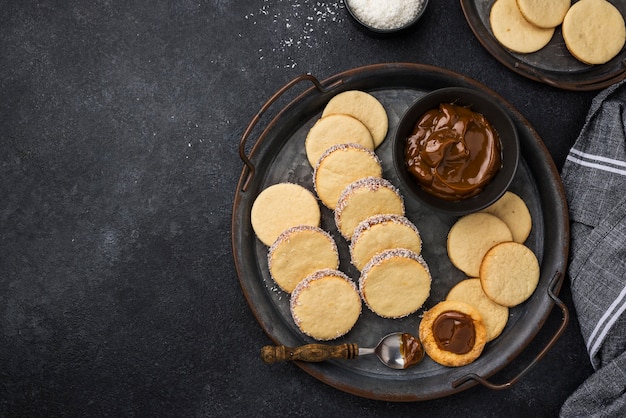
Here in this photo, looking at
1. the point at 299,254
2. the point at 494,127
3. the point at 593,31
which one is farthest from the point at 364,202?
the point at 593,31

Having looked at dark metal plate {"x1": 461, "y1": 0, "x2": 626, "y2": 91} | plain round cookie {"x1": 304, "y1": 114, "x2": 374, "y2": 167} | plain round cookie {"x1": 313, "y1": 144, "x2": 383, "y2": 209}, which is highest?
dark metal plate {"x1": 461, "y1": 0, "x2": 626, "y2": 91}

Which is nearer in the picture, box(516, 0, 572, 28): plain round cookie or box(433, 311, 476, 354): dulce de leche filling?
box(433, 311, 476, 354): dulce de leche filling

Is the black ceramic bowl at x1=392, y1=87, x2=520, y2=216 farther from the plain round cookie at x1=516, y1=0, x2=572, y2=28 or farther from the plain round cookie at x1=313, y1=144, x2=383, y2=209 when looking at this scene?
the plain round cookie at x1=516, y1=0, x2=572, y2=28

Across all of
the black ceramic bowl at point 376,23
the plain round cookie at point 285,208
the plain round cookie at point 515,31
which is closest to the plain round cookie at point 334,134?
the plain round cookie at point 285,208

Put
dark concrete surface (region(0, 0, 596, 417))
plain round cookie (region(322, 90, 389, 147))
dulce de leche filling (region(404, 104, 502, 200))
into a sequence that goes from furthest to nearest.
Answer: dark concrete surface (region(0, 0, 596, 417))
plain round cookie (region(322, 90, 389, 147))
dulce de leche filling (region(404, 104, 502, 200))

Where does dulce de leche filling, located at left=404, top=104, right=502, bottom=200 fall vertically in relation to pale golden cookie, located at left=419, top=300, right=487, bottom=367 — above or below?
above

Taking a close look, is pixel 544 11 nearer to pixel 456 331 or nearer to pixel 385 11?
pixel 385 11

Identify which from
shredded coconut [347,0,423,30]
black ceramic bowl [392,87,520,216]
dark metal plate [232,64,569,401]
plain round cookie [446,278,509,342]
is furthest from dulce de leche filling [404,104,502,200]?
shredded coconut [347,0,423,30]
